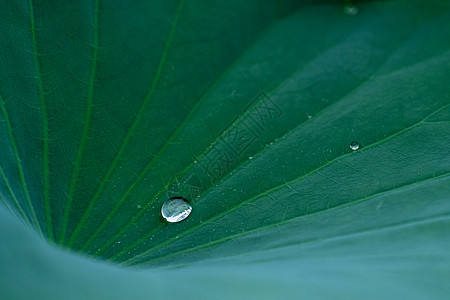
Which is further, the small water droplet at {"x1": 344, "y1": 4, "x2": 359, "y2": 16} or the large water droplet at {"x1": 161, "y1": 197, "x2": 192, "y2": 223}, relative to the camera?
the small water droplet at {"x1": 344, "y1": 4, "x2": 359, "y2": 16}

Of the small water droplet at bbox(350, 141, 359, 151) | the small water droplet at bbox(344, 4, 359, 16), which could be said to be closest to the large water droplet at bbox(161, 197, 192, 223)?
the small water droplet at bbox(350, 141, 359, 151)

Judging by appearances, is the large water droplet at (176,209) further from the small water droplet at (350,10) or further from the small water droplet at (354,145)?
the small water droplet at (350,10)

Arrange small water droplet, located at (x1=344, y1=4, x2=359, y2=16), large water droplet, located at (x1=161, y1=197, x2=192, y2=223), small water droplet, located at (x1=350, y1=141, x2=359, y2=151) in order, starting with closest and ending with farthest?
→ 1. large water droplet, located at (x1=161, y1=197, x2=192, y2=223)
2. small water droplet, located at (x1=350, y1=141, x2=359, y2=151)
3. small water droplet, located at (x1=344, y1=4, x2=359, y2=16)

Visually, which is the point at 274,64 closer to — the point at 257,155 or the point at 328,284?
the point at 257,155

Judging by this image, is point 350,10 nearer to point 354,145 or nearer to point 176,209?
point 354,145

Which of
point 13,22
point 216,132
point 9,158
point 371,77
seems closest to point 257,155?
point 216,132

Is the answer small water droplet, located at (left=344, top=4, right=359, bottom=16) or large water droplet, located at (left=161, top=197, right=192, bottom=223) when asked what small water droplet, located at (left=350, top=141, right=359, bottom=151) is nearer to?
large water droplet, located at (left=161, top=197, right=192, bottom=223)

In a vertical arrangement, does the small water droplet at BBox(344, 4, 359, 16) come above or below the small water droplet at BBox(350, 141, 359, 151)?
above

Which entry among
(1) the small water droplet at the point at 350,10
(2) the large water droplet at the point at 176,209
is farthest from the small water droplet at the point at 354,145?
(1) the small water droplet at the point at 350,10
